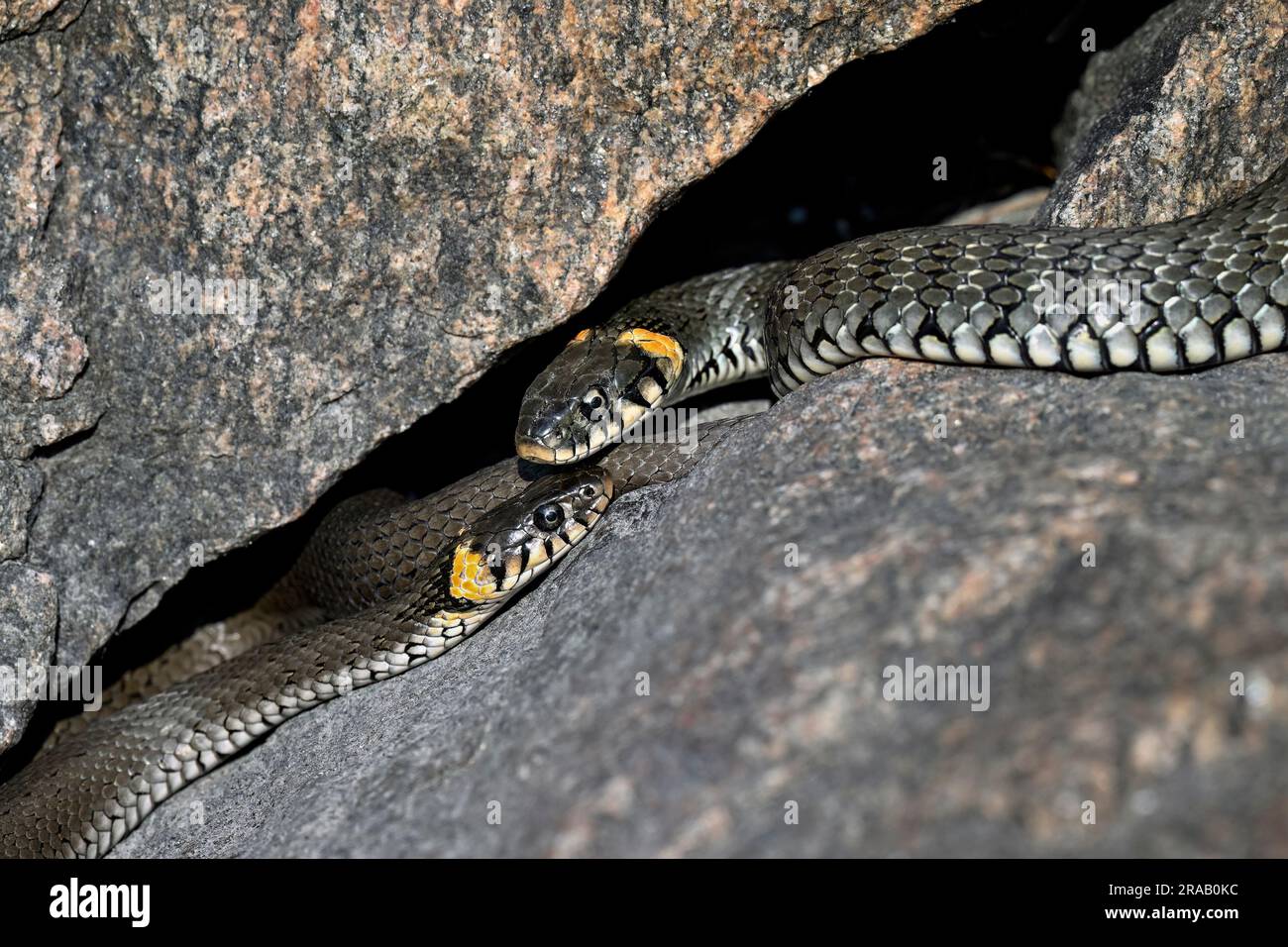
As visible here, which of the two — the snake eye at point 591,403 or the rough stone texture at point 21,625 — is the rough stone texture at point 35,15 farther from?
the snake eye at point 591,403

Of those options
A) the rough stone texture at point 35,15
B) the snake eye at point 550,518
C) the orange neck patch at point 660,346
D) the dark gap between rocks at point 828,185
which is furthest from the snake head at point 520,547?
the rough stone texture at point 35,15

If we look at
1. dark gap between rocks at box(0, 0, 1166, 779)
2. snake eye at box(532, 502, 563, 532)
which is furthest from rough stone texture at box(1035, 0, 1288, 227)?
snake eye at box(532, 502, 563, 532)

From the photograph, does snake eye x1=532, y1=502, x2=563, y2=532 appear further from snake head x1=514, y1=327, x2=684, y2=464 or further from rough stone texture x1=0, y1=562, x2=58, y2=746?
rough stone texture x1=0, y1=562, x2=58, y2=746

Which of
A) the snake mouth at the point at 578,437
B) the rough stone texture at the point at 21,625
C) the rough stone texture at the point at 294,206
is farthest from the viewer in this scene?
the snake mouth at the point at 578,437

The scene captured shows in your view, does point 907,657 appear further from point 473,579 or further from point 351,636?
point 351,636
